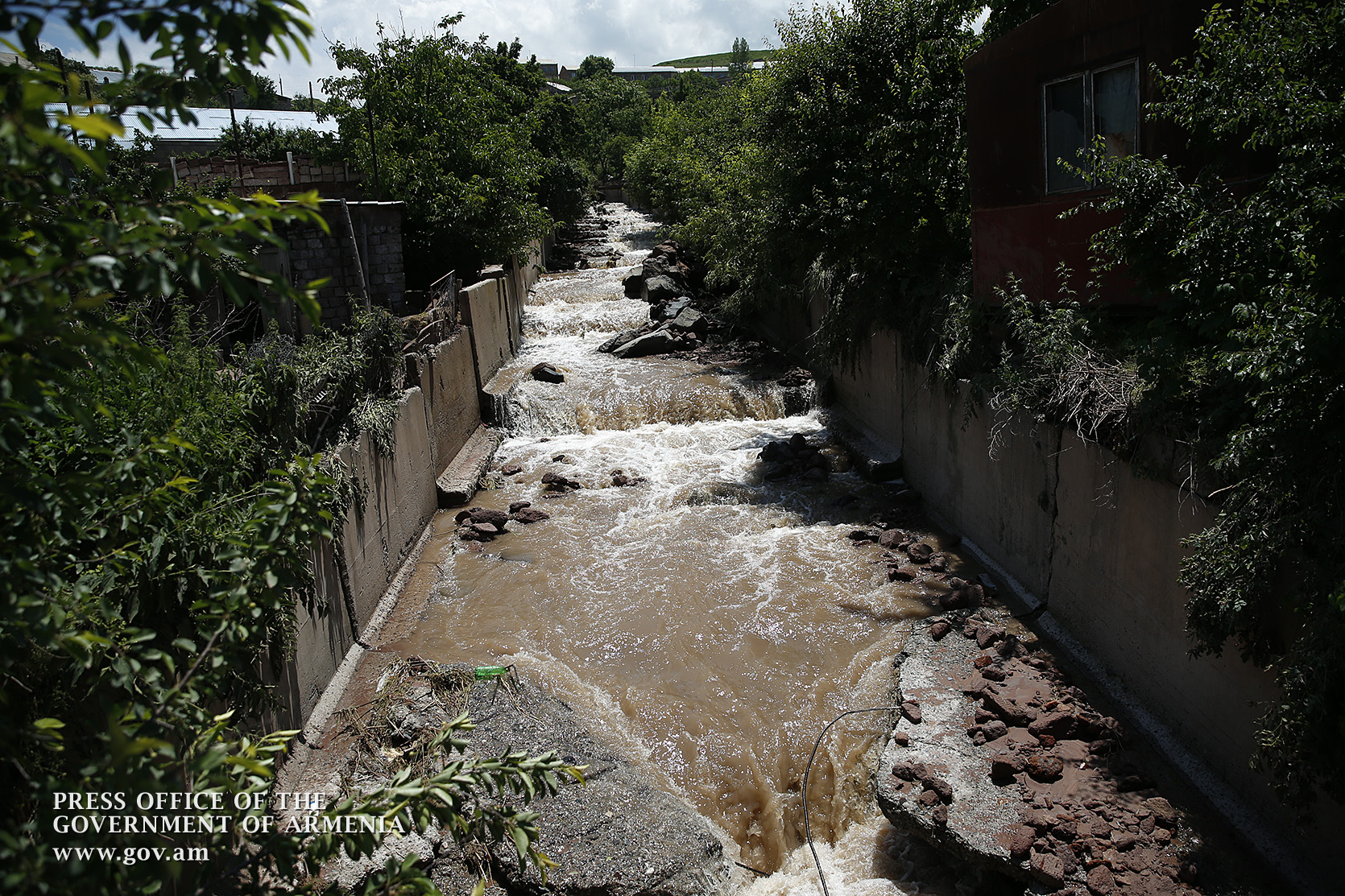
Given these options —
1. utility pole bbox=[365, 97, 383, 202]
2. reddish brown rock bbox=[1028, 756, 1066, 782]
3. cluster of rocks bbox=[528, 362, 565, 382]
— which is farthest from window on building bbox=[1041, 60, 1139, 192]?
utility pole bbox=[365, 97, 383, 202]

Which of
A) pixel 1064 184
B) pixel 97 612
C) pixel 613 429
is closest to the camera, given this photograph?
pixel 97 612

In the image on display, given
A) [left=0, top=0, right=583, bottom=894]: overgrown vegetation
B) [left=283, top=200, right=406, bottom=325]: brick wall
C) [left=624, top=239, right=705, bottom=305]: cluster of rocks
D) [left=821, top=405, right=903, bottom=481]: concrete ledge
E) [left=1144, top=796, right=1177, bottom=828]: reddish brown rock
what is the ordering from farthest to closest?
1. [left=624, top=239, right=705, bottom=305]: cluster of rocks
2. [left=283, top=200, right=406, bottom=325]: brick wall
3. [left=821, top=405, right=903, bottom=481]: concrete ledge
4. [left=1144, top=796, right=1177, bottom=828]: reddish brown rock
5. [left=0, top=0, right=583, bottom=894]: overgrown vegetation

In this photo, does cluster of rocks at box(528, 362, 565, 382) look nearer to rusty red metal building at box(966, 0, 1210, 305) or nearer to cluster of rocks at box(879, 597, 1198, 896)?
rusty red metal building at box(966, 0, 1210, 305)

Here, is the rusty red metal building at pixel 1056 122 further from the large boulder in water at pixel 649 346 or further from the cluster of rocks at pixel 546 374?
the large boulder in water at pixel 649 346

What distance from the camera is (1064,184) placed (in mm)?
8383

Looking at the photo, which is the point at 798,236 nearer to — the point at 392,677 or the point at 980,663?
the point at 980,663

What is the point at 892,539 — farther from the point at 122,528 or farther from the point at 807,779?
the point at 122,528

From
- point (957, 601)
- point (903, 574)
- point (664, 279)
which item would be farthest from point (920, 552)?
point (664, 279)

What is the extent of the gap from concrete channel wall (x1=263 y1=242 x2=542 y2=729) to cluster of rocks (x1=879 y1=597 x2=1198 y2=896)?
443 centimetres

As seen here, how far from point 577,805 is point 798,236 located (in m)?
9.68

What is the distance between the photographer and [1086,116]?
26.3 ft

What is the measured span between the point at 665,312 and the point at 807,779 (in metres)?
16.2

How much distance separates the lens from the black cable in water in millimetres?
5129

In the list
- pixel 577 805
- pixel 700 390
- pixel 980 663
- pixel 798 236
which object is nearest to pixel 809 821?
pixel 577 805
